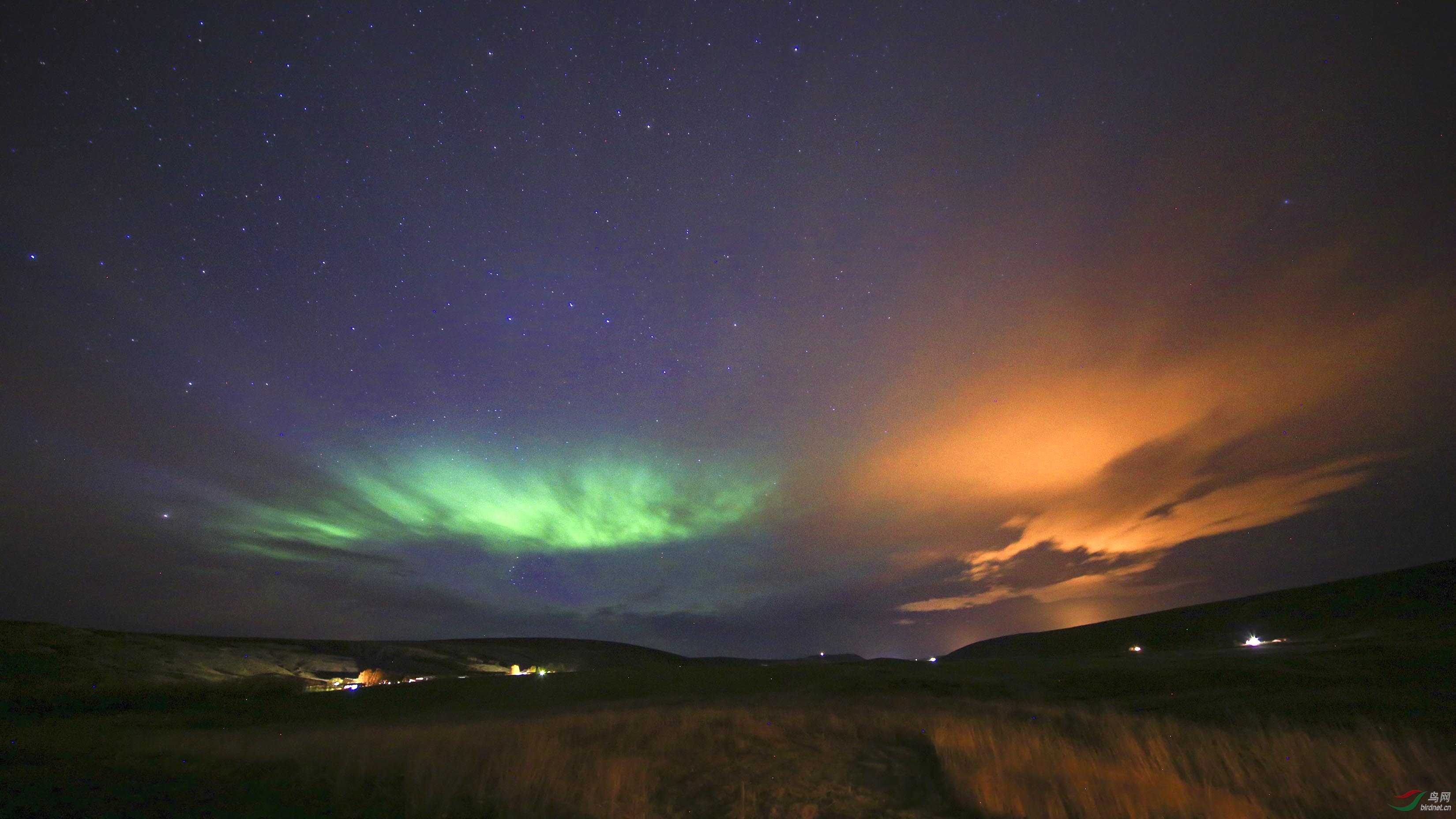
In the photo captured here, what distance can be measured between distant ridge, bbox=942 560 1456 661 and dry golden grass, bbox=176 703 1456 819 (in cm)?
3075

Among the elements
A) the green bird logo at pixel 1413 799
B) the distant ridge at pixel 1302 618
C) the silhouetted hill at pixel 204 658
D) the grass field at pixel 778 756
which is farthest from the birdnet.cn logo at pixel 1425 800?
the silhouetted hill at pixel 204 658

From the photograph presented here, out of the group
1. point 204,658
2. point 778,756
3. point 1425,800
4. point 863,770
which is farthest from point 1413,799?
point 204,658

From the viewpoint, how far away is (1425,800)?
242 inches

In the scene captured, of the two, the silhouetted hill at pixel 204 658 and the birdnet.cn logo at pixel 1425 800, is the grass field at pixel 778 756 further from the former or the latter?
the silhouetted hill at pixel 204 658

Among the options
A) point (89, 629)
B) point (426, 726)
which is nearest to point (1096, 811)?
point (426, 726)

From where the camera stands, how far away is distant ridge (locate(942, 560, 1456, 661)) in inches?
2018

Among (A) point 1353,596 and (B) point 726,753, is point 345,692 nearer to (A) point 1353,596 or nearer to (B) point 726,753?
(B) point 726,753

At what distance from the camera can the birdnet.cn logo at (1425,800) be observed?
236 inches

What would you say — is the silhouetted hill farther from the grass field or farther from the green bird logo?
the green bird logo

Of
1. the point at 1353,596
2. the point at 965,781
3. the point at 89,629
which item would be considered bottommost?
the point at 89,629

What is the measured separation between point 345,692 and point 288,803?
75.3 ft

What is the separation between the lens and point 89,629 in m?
46.0

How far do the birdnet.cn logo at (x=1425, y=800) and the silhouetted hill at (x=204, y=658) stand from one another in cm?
4805

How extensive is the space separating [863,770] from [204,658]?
6071 centimetres
